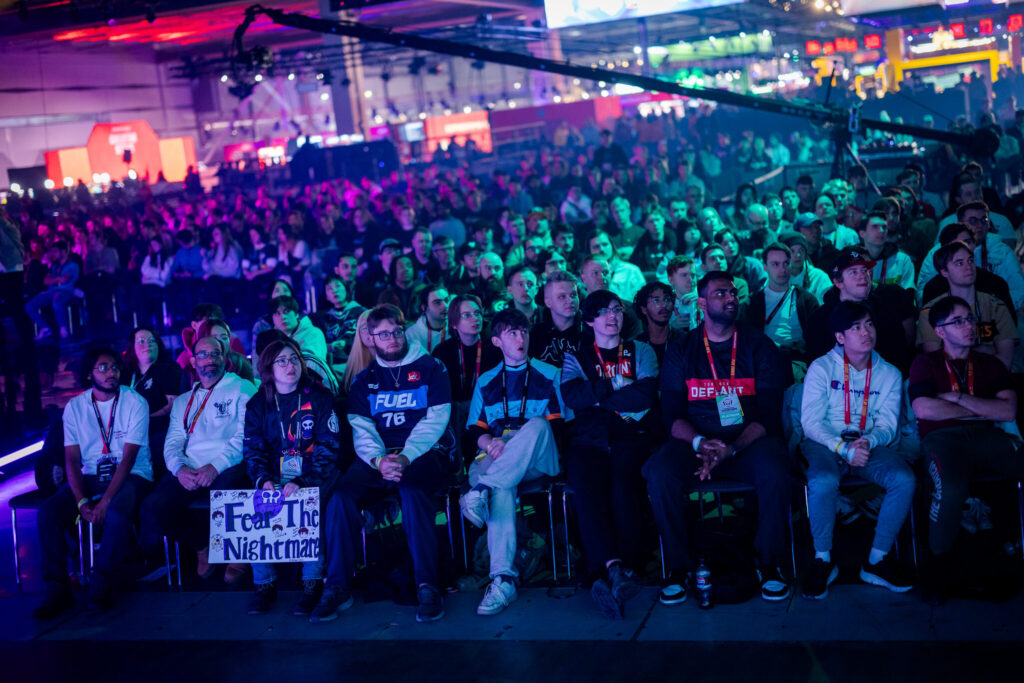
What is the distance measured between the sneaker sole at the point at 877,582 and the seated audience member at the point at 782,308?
2.29 m

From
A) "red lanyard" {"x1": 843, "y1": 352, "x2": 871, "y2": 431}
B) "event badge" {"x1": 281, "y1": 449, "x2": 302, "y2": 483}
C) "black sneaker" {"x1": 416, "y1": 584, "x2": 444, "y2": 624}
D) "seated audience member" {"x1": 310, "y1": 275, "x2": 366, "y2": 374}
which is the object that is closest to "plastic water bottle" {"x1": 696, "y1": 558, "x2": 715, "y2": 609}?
"red lanyard" {"x1": 843, "y1": 352, "x2": 871, "y2": 431}

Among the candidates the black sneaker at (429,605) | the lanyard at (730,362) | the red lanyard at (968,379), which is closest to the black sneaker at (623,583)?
the black sneaker at (429,605)

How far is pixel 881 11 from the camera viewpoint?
1827 cm

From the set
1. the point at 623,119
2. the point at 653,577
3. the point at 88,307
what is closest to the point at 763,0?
the point at 623,119

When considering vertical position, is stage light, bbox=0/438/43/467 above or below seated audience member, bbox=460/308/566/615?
below

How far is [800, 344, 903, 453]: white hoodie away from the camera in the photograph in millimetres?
5012

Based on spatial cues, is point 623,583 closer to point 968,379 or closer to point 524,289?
point 968,379

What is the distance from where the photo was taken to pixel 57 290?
14102 mm

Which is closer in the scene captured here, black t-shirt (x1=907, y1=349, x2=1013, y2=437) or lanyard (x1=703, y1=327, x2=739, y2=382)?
black t-shirt (x1=907, y1=349, x2=1013, y2=437)

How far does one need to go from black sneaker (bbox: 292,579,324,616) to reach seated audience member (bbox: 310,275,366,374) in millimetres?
2990

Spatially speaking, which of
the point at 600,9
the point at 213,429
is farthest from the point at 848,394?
the point at 600,9

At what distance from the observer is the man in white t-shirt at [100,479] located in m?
5.73

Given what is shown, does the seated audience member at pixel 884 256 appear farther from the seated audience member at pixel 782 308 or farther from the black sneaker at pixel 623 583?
the black sneaker at pixel 623 583

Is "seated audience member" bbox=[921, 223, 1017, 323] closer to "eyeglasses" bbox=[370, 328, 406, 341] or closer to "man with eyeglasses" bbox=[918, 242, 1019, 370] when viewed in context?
"man with eyeglasses" bbox=[918, 242, 1019, 370]
